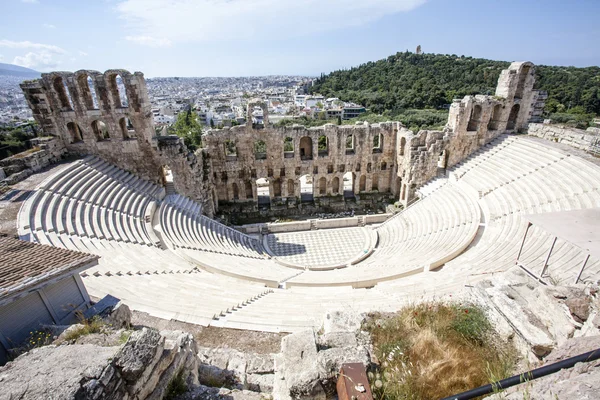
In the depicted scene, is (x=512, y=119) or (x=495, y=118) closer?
(x=495, y=118)

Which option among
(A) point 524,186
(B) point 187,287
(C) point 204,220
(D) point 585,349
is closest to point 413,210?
(A) point 524,186

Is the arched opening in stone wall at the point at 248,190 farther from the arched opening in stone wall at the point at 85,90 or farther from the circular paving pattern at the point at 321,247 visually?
the arched opening in stone wall at the point at 85,90

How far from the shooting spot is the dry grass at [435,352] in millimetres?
4031

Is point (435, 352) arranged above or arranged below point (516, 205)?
above

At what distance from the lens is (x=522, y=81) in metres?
19.8

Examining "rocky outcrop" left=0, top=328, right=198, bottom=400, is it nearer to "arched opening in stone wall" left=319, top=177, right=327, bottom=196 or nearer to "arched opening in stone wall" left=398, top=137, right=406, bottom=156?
"arched opening in stone wall" left=319, top=177, right=327, bottom=196

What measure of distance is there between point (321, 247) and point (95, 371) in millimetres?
14718

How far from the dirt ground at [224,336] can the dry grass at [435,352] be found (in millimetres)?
2743

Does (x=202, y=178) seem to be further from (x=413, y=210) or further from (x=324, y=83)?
(x=324, y=83)

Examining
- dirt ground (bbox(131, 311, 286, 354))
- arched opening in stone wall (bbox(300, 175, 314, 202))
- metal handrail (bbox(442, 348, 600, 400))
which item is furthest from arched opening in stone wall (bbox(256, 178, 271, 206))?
metal handrail (bbox(442, 348, 600, 400))

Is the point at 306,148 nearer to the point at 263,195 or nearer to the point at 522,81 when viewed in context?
the point at 263,195

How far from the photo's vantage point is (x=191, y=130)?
39281mm

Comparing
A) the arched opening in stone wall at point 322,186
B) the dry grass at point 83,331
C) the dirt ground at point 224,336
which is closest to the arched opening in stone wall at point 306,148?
the arched opening in stone wall at point 322,186

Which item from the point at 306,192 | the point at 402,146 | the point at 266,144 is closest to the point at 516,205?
the point at 402,146
